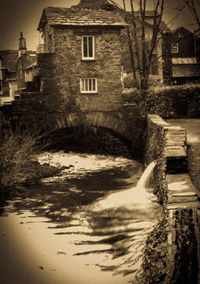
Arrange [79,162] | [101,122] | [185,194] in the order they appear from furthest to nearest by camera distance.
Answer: [79,162]
[101,122]
[185,194]

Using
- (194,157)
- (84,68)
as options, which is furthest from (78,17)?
(194,157)

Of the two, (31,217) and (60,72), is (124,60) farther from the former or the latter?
(31,217)

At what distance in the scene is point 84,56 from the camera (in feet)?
32.9

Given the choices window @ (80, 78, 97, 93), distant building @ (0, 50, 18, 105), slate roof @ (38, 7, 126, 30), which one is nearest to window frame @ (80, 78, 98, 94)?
window @ (80, 78, 97, 93)

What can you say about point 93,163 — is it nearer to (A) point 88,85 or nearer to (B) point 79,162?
(B) point 79,162

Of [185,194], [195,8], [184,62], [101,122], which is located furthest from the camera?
[184,62]

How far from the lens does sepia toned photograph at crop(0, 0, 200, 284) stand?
3.86 m

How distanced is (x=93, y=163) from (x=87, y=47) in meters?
3.34

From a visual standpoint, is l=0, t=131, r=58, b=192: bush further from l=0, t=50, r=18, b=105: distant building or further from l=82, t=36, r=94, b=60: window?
l=82, t=36, r=94, b=60: window

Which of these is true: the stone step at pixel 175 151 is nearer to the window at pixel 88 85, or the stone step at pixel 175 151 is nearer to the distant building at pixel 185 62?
the window at pixel 88 85

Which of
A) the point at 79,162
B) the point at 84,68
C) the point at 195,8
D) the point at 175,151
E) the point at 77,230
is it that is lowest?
the point at 77,230

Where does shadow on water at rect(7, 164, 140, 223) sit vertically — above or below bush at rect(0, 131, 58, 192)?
below

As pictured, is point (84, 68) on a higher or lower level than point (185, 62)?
lower

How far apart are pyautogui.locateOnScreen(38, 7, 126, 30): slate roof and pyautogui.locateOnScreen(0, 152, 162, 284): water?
4550 mm
